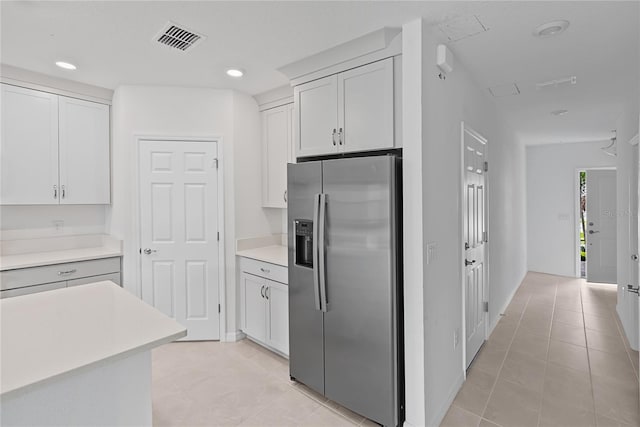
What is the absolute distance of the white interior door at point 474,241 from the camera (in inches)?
112

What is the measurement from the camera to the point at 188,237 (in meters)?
3.39

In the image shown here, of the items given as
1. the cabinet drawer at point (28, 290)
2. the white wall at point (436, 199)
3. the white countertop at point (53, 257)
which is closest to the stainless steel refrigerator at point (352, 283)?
the white wall at point (436, 199)

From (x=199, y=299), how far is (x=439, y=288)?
232 cm

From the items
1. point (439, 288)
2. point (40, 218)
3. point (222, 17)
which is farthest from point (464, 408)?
point (40, 218)

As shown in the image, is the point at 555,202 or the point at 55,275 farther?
the point at 555,202

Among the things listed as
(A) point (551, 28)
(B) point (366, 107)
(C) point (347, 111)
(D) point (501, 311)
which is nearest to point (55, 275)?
(C) point (347, 111)

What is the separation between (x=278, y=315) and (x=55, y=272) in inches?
77.2

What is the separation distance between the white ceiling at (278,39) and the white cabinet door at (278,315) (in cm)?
188

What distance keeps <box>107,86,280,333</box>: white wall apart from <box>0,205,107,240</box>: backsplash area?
21 cm

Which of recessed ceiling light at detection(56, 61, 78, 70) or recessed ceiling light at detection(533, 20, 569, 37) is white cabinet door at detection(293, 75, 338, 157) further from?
recessed ceiling light at detection(56, 61, 78, 70)

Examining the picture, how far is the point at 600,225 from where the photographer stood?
5.67 m

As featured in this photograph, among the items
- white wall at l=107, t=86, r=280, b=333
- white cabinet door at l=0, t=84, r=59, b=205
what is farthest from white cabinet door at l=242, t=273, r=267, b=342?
white cabinet door at l=0, t=84, r=59, b=205

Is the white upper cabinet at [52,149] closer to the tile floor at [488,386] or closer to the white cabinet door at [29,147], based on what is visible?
the white cabinet door at [29,147]

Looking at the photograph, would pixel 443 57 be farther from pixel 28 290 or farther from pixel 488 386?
pixel 28 290
